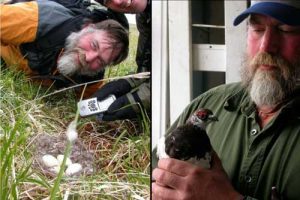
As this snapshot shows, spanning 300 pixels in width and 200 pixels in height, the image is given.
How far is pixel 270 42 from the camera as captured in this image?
786 millimetres

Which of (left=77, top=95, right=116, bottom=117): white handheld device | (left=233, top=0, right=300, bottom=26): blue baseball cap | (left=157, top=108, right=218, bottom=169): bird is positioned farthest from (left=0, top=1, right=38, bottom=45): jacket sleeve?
(left=233, top=0, right=300, bottom=26): blue baseball cap

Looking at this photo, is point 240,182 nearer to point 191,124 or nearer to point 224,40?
point 191,124

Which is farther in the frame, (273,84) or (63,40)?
(273,84)

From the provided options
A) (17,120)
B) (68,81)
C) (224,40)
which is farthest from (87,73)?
(224,40)

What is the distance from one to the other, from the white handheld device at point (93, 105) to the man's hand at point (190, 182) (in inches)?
5.5

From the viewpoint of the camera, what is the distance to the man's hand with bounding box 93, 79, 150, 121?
2.25ft

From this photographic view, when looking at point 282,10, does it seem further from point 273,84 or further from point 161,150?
point 161,150

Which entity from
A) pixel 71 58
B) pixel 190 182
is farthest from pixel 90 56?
pixel 190 182

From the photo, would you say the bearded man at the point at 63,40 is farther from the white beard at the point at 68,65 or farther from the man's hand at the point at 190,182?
the man's hand at the point at 190,182

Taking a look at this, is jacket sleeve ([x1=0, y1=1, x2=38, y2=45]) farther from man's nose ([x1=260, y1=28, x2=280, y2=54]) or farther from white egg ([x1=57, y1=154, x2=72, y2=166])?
man's nose ([x1=260, y1=28, x2=280, y2=54])

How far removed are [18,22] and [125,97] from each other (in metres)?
0.20

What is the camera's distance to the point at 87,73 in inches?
26.9

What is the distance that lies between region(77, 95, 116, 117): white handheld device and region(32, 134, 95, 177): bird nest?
1.8 inches

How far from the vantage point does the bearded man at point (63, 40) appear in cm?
67
